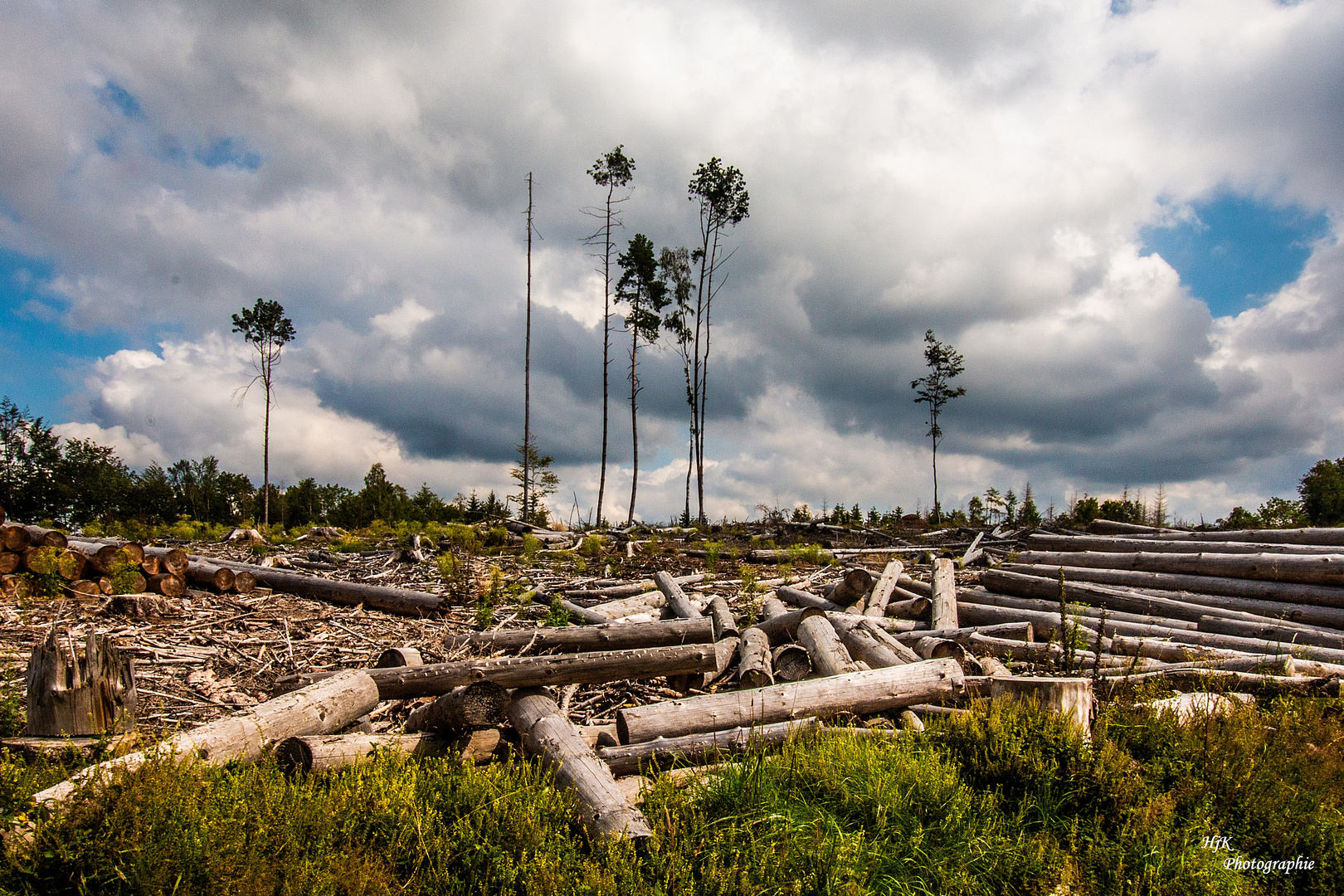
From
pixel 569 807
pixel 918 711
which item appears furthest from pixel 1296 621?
pixel 569 807

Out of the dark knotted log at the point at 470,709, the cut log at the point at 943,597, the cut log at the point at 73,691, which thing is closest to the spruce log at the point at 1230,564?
the cut log at the point at 943,597

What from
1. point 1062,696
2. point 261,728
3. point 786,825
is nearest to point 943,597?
point 1062,696

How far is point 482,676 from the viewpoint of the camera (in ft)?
17.6

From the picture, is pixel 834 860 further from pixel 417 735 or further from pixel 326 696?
pixel 326 696

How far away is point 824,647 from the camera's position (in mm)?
6797

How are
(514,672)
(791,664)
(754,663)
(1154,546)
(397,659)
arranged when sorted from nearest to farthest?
(514,672) → (397,659) → (754,663) → (791,664) → (1154,546)

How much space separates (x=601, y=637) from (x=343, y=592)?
4970mm

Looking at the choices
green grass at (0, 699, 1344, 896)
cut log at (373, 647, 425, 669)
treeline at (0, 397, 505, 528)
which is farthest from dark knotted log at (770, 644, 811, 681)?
treeline at (0, 397, 505, 528)

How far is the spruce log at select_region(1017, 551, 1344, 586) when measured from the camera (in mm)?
9078

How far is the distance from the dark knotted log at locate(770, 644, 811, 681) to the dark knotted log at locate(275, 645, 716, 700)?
4.21ft

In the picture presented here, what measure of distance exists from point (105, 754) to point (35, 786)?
0.33m

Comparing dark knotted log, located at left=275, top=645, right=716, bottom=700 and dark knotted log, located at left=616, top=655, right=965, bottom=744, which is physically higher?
Result: dark knotted log, located at left=275, top=645, right=716, bottom=700

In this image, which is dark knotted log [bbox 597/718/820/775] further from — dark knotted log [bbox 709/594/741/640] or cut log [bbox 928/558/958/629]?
cut log [bbox 928/558/958/629]

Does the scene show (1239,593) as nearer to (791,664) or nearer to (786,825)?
(791,664)
